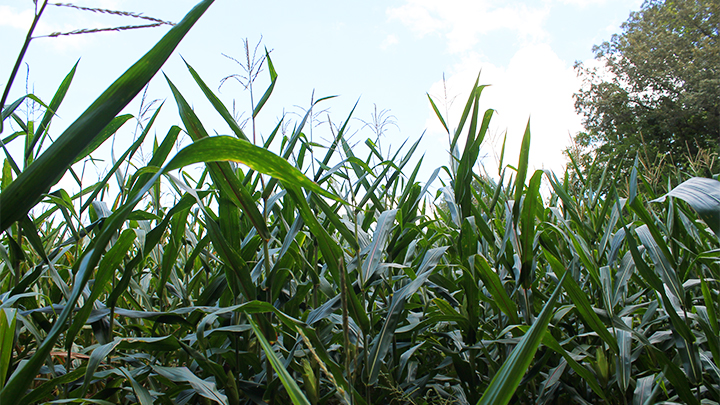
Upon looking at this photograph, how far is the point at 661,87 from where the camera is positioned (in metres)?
15.7

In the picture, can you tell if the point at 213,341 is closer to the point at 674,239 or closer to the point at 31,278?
the point at 31,278

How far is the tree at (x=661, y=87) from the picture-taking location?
47.2ft

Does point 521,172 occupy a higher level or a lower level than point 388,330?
higher

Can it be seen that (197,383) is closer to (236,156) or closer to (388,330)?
(388,330)

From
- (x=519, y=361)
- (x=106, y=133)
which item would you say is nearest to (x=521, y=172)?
(x=519, y=361)

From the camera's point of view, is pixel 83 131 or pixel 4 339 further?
pixel 4 339

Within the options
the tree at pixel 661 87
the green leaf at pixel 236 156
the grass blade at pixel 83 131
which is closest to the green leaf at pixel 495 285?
the green leaf at pixel 236 156

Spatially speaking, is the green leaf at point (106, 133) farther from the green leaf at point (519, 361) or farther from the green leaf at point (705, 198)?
the green leaf at point (705, 198)

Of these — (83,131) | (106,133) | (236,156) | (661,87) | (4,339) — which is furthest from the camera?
(661,87)

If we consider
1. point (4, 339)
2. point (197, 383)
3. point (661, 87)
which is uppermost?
point (661, 87)

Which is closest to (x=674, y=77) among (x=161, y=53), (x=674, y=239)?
(x=674, y=239)

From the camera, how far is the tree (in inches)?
567

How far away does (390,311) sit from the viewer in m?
0.83

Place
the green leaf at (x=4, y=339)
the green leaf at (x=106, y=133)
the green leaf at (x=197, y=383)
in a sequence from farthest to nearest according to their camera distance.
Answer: the green leaf at (x=106, y=133)
the green leaf at (x=197, y=383)
the green leaf at (x=4, y=339)
